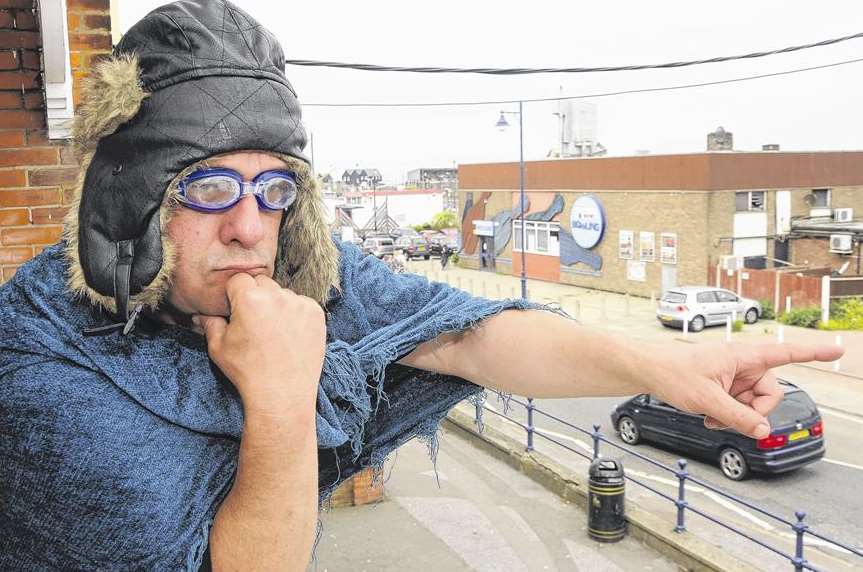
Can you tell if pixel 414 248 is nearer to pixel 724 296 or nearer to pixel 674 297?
pixel 674 297

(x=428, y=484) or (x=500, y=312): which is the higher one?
(x=500, y=312)

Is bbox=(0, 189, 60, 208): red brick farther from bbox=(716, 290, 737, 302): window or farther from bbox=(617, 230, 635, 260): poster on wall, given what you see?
bbox=(617, 230, 635, 260): poster on wall

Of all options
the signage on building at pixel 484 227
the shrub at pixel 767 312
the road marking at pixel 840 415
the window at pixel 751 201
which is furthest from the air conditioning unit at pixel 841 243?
the signage on building at pixel 484 227

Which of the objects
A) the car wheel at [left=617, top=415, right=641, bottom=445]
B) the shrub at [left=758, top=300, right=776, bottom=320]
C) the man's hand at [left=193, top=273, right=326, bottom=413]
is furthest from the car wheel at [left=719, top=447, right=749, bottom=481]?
the shrub at [left=758, top=300, right=776, bottom=320]

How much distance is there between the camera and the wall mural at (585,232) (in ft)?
111

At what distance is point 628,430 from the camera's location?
13867mm

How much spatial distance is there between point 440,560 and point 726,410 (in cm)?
737

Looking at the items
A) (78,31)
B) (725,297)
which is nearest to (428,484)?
(78,31)

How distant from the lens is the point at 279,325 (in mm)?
1423

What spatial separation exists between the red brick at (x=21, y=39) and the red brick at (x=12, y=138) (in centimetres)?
44

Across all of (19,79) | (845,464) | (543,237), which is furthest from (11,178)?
(543,237)

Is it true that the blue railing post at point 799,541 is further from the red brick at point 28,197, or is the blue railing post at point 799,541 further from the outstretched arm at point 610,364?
the red brick at point 28,197

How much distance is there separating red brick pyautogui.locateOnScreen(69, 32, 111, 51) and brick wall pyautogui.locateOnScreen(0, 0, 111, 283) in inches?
1.5

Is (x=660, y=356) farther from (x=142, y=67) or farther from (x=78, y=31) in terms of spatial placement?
(x=78, y=31)
